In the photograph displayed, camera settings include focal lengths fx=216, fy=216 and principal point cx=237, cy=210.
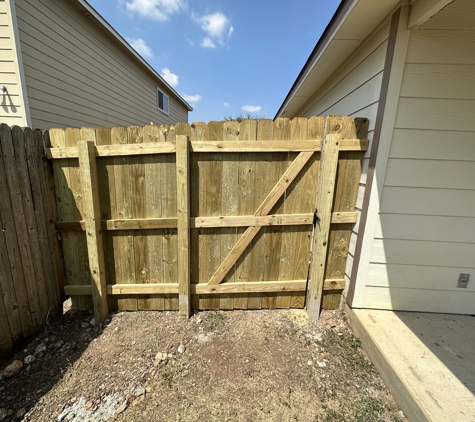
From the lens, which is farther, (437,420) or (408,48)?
(408,48)

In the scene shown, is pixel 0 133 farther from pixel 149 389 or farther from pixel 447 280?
pixel 447 280

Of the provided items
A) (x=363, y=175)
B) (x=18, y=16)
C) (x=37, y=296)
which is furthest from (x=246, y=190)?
(x=18, y=16)

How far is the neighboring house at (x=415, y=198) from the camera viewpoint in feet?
5.16

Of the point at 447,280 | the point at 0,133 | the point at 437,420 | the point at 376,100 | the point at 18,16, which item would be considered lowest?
the point at 437,420

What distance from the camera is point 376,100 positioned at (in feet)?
6.18

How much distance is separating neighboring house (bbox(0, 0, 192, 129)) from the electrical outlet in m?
6.07

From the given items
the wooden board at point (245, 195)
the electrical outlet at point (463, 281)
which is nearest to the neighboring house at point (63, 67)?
the wooden board at point (245, 195)

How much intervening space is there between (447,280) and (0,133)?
4092mm

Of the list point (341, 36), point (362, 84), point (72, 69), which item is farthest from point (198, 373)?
point (72, 69)

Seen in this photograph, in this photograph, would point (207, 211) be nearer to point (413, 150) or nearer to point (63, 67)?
point (413, 150)

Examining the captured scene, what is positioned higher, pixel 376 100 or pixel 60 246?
pixel 376 100

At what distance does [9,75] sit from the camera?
A: 3359 mm

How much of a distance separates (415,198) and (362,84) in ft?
3.97

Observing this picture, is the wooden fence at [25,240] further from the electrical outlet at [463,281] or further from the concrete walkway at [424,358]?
the electrical outlet at [463,281]
